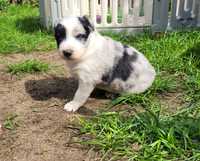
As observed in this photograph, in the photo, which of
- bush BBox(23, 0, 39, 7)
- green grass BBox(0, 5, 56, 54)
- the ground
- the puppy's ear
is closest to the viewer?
the ground

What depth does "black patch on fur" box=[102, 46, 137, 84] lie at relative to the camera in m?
4.55

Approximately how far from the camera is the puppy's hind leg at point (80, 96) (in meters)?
4.49

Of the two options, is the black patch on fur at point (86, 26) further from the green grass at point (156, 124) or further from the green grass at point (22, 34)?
the green grass at point (22, 34)

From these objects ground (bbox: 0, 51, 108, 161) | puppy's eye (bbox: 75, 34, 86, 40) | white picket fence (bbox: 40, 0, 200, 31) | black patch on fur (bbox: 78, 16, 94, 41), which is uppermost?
black patch on fur (bbox: 78, 16, 94, 41)

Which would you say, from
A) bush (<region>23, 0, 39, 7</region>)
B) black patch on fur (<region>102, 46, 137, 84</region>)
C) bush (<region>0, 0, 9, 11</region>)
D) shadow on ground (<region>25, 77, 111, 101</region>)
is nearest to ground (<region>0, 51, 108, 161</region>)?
shadow on ground (<region>25, 77, 111, 101</region>)

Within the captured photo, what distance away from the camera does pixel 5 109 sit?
4.76 metres

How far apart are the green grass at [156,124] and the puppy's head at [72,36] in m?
0.74

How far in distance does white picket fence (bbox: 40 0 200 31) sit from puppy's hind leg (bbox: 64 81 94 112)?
341 cm

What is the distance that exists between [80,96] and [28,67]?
1.72m

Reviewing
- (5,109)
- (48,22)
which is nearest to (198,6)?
(48,22)

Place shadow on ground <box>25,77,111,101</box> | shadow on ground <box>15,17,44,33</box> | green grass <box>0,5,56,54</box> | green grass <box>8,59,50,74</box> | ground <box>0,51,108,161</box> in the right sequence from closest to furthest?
ground <box>0,51,108,161</box>, shadow on ground <box>25,77,111,101</box>, green grass <box>8,59,50,74</box>, green grass <box>0,5,56,54</box>, shadow on ground <box>15,17,44,33</box>

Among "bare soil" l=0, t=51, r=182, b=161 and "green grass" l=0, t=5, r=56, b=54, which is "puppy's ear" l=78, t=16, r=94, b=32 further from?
"green grass" l=0, t=5, r=56, b=54

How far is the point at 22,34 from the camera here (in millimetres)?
8078

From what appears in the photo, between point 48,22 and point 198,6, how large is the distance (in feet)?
10.1
